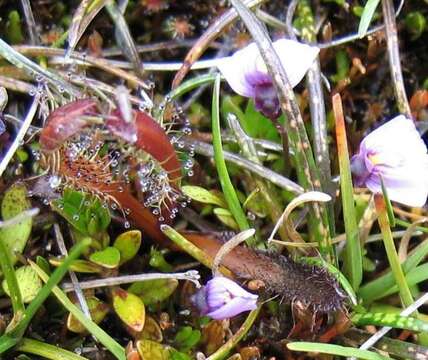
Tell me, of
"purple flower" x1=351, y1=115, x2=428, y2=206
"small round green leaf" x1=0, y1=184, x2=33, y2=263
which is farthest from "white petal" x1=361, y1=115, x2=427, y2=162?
"small round green leaf" x1=0, y1=184, x2=33, y2=263

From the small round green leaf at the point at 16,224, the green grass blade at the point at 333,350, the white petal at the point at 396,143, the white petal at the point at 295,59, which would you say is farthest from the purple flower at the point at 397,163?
the small round green leaf at the point at 16,224

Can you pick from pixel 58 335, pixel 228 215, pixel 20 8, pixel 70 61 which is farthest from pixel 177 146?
pixel 20 8

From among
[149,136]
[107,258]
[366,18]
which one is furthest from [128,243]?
[366,18]

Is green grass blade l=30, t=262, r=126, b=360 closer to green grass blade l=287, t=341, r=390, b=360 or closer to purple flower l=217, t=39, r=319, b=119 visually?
green grass blade l=287, t=341, r=390, b=360

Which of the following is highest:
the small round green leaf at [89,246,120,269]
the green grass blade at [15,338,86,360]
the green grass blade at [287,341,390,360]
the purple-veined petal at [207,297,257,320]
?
the small round green leaf at [89,246,120,269]

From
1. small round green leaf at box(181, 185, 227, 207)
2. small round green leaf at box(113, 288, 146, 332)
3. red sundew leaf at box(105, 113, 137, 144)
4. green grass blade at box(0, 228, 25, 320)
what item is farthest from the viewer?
small round green leaf at box(181, 185, 227, 207)

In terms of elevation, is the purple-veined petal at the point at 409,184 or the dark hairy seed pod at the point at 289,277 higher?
the purple-veined petal at the point at 409,184

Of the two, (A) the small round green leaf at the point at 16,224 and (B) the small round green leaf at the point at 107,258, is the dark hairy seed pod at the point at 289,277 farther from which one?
(A) the small round green leaf at the point at 16,224

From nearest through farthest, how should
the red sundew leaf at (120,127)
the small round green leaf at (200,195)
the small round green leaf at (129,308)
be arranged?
the red sundew leaf at (120,127) → the small round green leaf at (129,308) → the small round green leaf at (200,195)
